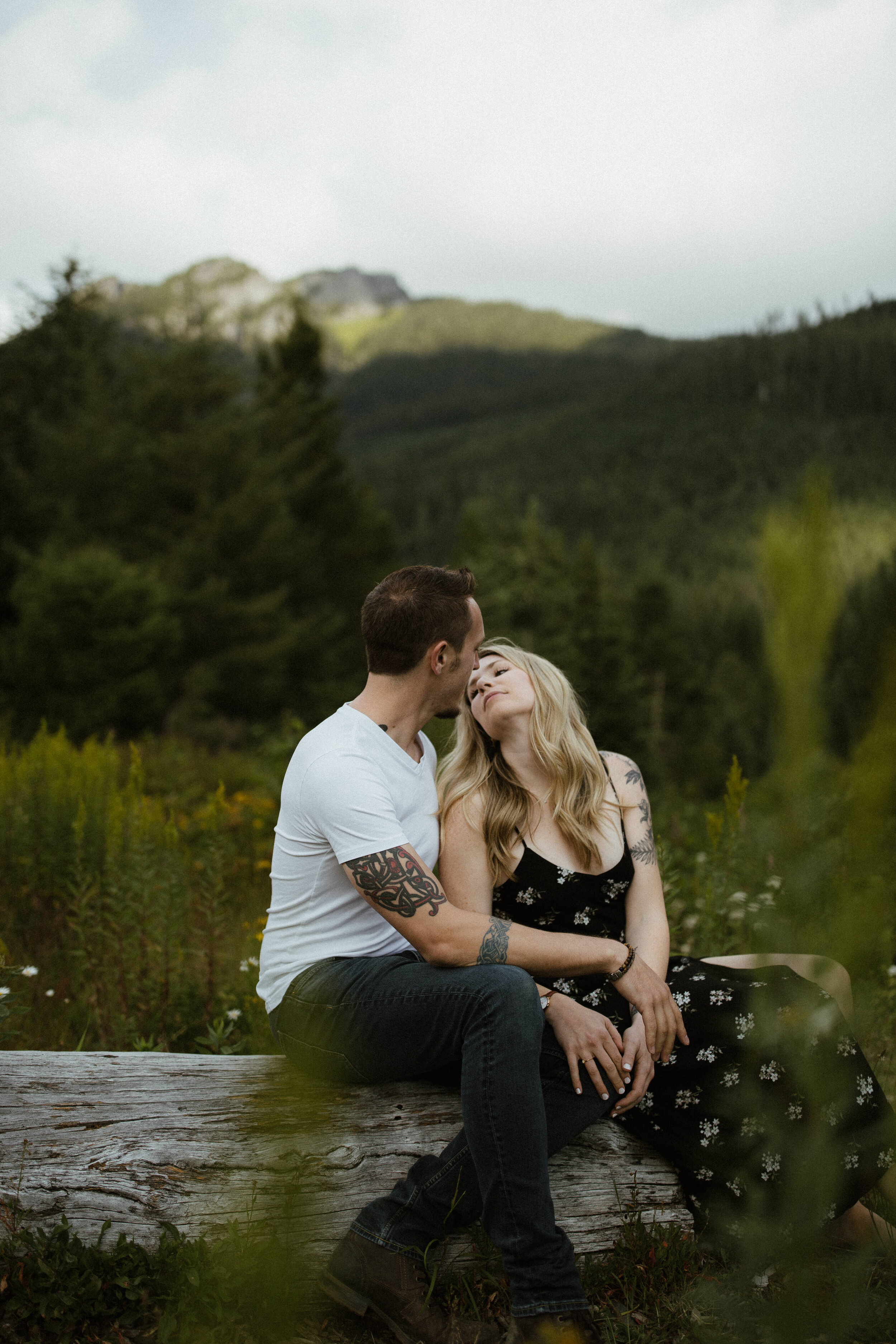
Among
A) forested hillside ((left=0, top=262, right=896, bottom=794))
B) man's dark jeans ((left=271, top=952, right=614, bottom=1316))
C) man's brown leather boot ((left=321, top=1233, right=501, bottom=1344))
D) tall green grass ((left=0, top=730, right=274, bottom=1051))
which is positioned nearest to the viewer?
man's dark jeans ((left=271, top=952, right=614, bottom=1316))

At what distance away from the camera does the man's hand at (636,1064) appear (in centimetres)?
250

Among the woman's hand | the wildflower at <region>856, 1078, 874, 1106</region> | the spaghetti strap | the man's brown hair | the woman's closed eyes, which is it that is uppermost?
the man's brown hair

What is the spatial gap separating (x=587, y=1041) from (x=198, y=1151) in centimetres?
107

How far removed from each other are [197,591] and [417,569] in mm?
19968

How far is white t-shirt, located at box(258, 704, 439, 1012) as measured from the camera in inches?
→ 95.4

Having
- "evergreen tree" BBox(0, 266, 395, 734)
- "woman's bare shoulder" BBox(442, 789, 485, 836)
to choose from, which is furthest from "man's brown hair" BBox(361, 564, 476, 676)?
"evergreen tree" BBox(0, 266, 395, 734)

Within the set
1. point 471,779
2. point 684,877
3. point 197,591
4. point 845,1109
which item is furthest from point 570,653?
point 845,1109

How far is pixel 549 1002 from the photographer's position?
2.46m

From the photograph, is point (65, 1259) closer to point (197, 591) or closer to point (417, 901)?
point (417, 901)

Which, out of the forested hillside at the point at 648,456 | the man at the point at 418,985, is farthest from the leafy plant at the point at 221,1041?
the forested hillside at the point at 648,456

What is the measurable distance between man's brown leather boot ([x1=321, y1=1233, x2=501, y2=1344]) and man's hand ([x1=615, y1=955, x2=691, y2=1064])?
81 centimetres

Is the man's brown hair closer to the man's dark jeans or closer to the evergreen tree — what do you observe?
the man's dark jeans

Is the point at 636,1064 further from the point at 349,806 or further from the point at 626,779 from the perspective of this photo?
the point at 349,806

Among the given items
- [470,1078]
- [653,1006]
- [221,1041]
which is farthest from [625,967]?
[221,1041]
